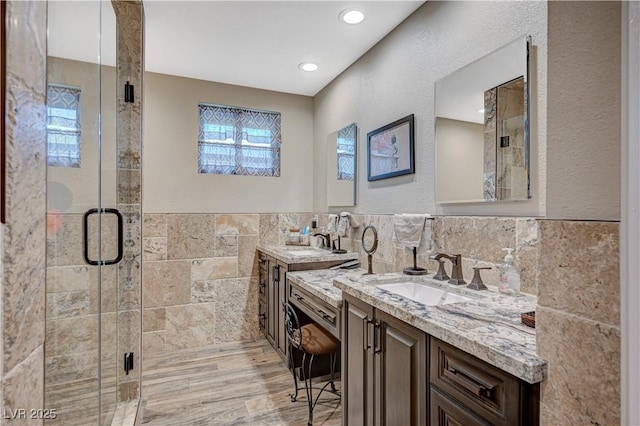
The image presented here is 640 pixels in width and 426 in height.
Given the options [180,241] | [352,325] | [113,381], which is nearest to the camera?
[352,325]

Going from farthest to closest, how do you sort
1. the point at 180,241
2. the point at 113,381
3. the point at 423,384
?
the point at 180,241 → the point at 113,381 → the point at 423,384

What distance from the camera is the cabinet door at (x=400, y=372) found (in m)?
1.15

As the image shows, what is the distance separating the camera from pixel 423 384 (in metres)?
1.13

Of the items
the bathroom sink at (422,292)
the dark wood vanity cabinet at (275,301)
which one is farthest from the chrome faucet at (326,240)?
the bathroom sink at (422,292)

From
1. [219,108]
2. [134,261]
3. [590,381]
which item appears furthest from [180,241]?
[590,381]

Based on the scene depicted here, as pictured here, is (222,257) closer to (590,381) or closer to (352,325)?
(352,325)

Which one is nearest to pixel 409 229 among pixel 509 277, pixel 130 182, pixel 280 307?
pixel 509 277

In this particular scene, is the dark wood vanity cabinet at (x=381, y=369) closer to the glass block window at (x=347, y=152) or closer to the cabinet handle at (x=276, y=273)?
the cabinet handle at (x=276, y=273)

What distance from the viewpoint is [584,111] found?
70cm

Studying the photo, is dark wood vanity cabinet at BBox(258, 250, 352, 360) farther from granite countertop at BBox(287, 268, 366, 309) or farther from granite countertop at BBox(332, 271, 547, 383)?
granite countertop at BBox(332, 271, 547, 383)

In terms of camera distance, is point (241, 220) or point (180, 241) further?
point (241, 220)

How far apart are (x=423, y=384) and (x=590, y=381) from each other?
57 centimetres

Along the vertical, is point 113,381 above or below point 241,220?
below

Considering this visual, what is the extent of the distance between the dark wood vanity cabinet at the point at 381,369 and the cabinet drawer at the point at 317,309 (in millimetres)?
160
